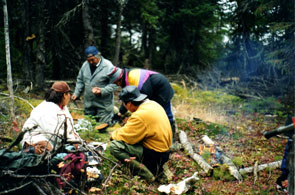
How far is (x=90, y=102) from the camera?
6.16 m

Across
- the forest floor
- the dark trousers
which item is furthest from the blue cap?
the dark trousers

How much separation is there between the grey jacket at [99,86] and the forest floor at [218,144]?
64cm

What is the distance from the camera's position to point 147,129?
416 cm

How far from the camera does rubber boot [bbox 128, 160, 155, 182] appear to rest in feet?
14.1

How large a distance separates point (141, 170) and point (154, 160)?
0.99 feet

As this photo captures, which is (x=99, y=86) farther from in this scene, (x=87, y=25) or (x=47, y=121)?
(x=87, y=25)

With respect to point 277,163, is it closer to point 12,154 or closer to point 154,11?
point 12,154

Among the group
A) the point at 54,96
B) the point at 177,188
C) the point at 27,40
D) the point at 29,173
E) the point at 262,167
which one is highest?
the point at 27,40

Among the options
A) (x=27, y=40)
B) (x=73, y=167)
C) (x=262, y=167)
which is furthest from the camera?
(x=27, y=40)

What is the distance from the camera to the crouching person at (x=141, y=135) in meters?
4.12

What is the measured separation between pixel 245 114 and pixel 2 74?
383 inches

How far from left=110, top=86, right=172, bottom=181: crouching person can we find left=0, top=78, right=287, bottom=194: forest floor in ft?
→ 0.74

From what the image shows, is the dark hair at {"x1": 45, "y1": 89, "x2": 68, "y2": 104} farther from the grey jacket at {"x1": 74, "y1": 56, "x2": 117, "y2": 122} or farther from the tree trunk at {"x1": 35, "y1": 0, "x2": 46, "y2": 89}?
the tree trunk at {"x1": 35, "y1": 0, "x2": 46, "y2": 89}

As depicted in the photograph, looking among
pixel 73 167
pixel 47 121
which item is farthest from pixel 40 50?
pixel 73 167
